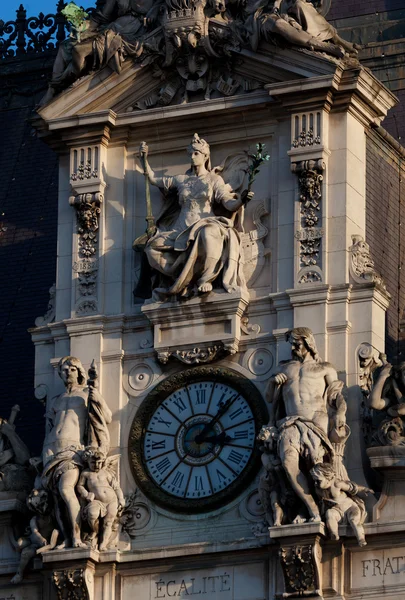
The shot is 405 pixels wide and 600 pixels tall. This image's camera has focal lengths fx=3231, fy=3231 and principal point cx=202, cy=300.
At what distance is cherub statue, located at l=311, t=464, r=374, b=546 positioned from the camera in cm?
4203

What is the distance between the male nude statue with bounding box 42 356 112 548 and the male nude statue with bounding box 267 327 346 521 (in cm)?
273

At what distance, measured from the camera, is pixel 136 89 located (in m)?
45.9

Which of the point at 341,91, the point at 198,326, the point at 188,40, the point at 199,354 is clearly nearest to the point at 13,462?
the point at 199,354

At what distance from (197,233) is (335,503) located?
4526 mm

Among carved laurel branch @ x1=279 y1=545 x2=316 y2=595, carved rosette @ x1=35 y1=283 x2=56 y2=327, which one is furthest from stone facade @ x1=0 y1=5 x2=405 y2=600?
carved rosette @ x1=35 y1=283 x2=56 y2=327

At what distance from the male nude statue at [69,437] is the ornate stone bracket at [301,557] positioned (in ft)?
9.67

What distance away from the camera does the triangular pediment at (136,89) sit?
4519 cm

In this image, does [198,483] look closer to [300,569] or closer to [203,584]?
[203,584]

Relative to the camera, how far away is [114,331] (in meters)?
44.9

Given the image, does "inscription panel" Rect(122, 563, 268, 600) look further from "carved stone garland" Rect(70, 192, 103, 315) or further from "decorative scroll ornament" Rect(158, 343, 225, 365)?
"carved stone garland" Rect(70, 192, 103, 315)

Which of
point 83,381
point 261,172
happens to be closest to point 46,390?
point 83,381

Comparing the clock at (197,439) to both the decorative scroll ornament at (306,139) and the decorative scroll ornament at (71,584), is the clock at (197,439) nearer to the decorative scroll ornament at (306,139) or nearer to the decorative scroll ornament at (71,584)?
the decorative scroll ornament at (71,584)

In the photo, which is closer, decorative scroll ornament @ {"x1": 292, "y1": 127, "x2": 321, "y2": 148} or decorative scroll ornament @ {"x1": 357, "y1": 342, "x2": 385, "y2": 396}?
decorative scroll ornament @ {"x1": 357, "y1": 342, "x2": 385, "y2": 396}

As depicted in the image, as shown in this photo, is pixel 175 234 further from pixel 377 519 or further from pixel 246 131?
pixel 377 519
